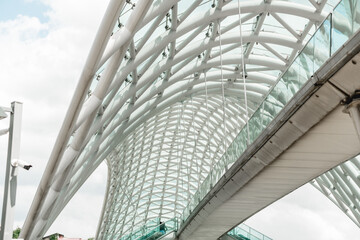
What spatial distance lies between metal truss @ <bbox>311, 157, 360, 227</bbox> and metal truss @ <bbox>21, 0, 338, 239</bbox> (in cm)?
747

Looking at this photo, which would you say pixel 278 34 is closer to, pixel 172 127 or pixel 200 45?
pixel 200 45

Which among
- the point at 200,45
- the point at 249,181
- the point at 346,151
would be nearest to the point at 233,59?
the point at 200,45

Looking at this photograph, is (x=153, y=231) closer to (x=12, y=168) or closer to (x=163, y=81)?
(x=163, y=81)

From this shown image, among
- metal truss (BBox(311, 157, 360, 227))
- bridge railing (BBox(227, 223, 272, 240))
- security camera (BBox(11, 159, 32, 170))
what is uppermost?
metal truss (BBox(311, 157, 360, 227))

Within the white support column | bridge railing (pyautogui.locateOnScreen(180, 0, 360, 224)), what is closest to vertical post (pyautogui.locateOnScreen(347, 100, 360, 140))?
the white support column

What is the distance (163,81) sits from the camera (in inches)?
1028

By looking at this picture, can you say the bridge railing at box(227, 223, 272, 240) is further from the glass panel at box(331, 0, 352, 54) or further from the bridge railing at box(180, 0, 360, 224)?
the glass panel at box(331, 0, 352, 54)

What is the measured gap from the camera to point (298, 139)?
11031 mm

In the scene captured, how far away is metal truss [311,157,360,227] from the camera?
1129 inches

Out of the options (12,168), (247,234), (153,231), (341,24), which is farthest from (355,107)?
(153,231)

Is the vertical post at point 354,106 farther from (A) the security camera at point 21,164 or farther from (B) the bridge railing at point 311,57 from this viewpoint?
(A) the security camera at point 21,164

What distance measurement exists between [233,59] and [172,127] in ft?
72.0

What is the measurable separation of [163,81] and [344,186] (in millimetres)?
15125

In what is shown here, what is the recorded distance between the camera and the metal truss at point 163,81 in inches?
549
